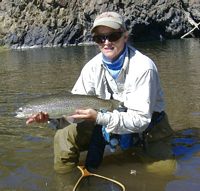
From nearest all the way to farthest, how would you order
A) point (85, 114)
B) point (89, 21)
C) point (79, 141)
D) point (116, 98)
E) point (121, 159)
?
point (85, 114) → point (116, 98) → point (79, 141) → point (121, 159) → point (89, 21)

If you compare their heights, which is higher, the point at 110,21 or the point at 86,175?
the point at 110,21

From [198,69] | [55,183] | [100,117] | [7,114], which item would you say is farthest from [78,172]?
[198,69]

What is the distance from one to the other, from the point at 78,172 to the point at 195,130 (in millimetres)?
3386

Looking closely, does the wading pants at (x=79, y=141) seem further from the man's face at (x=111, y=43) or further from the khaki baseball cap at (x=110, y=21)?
the khaki baseball cap at (x=110, y=21)

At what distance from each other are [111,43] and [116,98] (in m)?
0.94

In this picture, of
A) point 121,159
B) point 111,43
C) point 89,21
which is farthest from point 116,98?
point 89,21

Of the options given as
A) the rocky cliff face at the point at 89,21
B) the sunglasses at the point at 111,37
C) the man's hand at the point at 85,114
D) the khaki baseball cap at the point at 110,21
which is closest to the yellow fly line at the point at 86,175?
the man's hand at the point at 85,114

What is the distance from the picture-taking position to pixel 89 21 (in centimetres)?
5662

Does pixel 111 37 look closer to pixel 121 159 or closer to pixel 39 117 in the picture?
pixel 39 117

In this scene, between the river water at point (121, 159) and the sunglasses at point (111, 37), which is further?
the river water at point (121, 159)

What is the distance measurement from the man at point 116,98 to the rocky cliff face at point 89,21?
45.9 metres

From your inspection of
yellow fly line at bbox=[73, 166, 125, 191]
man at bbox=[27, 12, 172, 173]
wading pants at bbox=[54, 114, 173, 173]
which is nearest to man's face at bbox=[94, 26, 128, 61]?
man at bbox=[27, 12, 172, 173]

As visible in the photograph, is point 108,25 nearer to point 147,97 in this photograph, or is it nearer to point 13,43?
point 147,97

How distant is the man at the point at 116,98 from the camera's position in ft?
21.5
